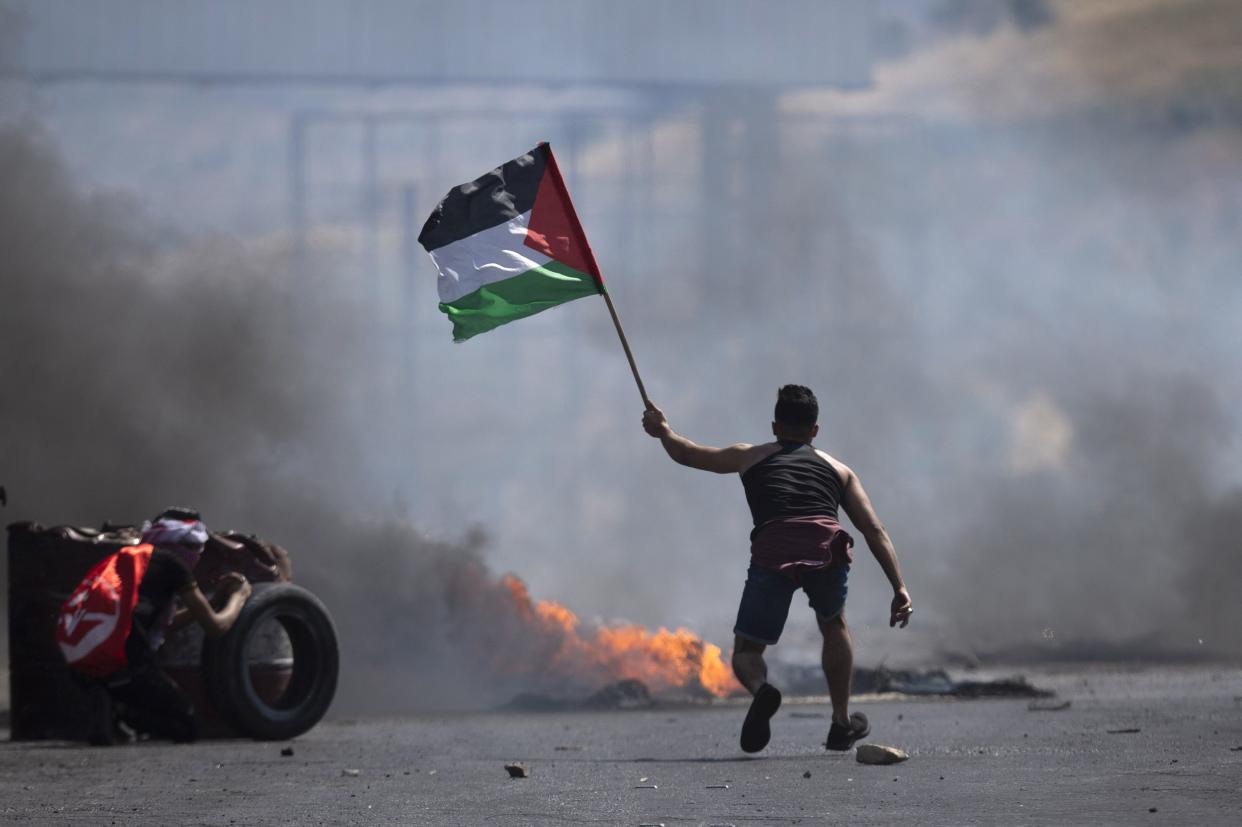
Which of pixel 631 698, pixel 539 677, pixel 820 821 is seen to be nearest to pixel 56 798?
pixel 820 821

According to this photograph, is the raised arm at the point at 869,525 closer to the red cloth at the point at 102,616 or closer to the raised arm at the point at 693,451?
the raised arm at the point at 693,451

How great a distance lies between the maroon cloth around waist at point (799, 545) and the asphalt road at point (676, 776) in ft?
2.83

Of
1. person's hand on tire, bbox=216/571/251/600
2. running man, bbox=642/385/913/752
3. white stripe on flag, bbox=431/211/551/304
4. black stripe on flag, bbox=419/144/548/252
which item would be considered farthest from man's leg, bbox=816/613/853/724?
person's hand on tire, bbox=216/571/251/600

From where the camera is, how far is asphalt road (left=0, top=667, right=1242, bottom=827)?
5.79 meters

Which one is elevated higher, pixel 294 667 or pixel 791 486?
pixel 791 486

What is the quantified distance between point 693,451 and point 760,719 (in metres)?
1.24

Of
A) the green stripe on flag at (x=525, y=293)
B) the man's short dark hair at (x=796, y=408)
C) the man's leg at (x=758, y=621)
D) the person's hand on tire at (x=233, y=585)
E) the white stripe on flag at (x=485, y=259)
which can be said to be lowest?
the man's leg at (x=758, y=621)

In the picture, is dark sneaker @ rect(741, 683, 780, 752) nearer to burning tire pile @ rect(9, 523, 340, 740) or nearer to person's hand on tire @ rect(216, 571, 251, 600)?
burning tire pile @ rect(9, 523, 340, 740)

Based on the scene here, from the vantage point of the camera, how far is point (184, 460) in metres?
24.5

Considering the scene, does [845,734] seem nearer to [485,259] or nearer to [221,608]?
[485,259]

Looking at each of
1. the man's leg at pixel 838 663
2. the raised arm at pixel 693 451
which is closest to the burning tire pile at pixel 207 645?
the raised arm at pixel 693 451

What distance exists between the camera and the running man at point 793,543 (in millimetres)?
8078

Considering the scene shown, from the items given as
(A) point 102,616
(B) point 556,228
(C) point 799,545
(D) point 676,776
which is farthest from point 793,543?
(A) point 102,616

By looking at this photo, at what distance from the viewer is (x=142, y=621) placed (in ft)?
31.1
